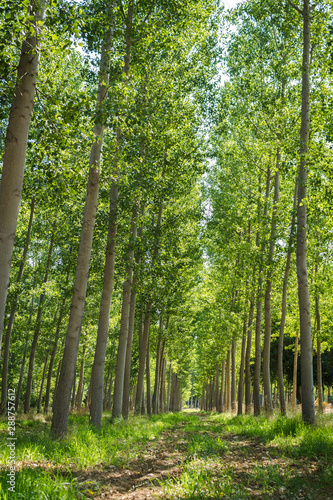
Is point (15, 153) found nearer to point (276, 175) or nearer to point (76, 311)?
point (76, 311)

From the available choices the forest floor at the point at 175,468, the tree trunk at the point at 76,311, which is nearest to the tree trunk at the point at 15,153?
the forest floor at the point at 175,468

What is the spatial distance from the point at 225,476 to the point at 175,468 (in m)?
1.07

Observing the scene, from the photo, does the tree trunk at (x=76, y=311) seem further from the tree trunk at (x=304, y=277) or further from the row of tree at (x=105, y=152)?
the tree trunk at (x=304, y=277)

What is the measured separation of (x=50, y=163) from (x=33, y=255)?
17.8 m

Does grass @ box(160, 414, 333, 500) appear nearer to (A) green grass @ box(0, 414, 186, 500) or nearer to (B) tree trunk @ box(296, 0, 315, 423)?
(B) tree trunk @ box(296, 0, 315, 423)

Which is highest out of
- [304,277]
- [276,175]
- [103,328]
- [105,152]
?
[276,175]

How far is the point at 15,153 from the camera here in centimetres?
435

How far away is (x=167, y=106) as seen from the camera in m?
12.3

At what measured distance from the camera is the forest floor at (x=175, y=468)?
4148mm

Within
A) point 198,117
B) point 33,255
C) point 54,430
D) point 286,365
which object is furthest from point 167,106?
point 286,365

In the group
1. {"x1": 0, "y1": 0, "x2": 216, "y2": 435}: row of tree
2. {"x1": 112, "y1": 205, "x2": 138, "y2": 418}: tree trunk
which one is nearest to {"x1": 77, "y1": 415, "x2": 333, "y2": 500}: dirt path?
{"x1": 0, "y1": 0, "x2": 216, "y2": 435}: row of tree

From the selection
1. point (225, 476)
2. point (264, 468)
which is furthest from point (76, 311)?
point (264, 468)

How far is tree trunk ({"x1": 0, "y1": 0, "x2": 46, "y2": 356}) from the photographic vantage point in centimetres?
415

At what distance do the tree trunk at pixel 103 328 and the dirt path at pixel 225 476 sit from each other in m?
3.17
